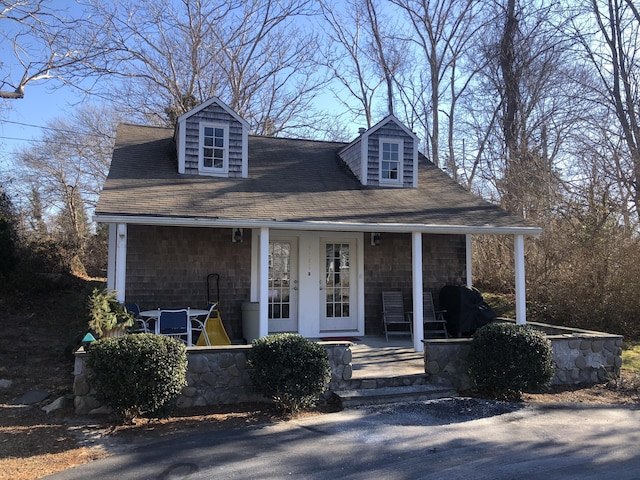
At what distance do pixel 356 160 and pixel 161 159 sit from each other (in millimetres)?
4380

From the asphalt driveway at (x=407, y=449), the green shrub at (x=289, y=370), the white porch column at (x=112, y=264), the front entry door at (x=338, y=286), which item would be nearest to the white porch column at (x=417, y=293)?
the front entry door at (x=338, y=286)

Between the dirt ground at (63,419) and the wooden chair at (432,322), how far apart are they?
10.4 ft

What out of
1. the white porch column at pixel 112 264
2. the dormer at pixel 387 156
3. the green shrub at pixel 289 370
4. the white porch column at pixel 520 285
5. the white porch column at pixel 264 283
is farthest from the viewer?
the dormer at pixel 387 156

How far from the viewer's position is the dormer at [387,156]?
11.2m

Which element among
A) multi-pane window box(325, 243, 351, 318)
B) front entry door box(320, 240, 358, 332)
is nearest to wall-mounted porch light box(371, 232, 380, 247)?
front entry door box(320, 240, 358, 332)

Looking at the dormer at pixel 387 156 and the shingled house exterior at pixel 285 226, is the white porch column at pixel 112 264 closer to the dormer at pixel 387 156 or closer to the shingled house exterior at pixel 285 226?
the shingled house exterior at pixel 285 226

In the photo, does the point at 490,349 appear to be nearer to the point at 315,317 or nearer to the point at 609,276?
the point at 315,317

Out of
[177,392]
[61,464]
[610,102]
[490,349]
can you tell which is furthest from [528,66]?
[61,464]

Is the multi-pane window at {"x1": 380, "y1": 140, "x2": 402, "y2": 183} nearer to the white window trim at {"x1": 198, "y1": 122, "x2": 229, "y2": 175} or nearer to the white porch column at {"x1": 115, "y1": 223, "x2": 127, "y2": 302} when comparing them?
the white window trim at {"x1": 198, "y1": 122, "x2": 229, "y2": 175}

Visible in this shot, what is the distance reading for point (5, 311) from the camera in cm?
1212

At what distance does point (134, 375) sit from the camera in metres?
5.34

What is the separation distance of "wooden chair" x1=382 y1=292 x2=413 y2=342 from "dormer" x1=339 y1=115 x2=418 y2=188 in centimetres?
255

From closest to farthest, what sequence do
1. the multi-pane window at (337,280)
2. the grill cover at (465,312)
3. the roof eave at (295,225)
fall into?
the roof eave at (295,225)
the grill cover at (465,312)
the multi-pane window at (337,280)

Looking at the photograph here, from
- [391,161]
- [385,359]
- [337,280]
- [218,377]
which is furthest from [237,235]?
[391,161]
